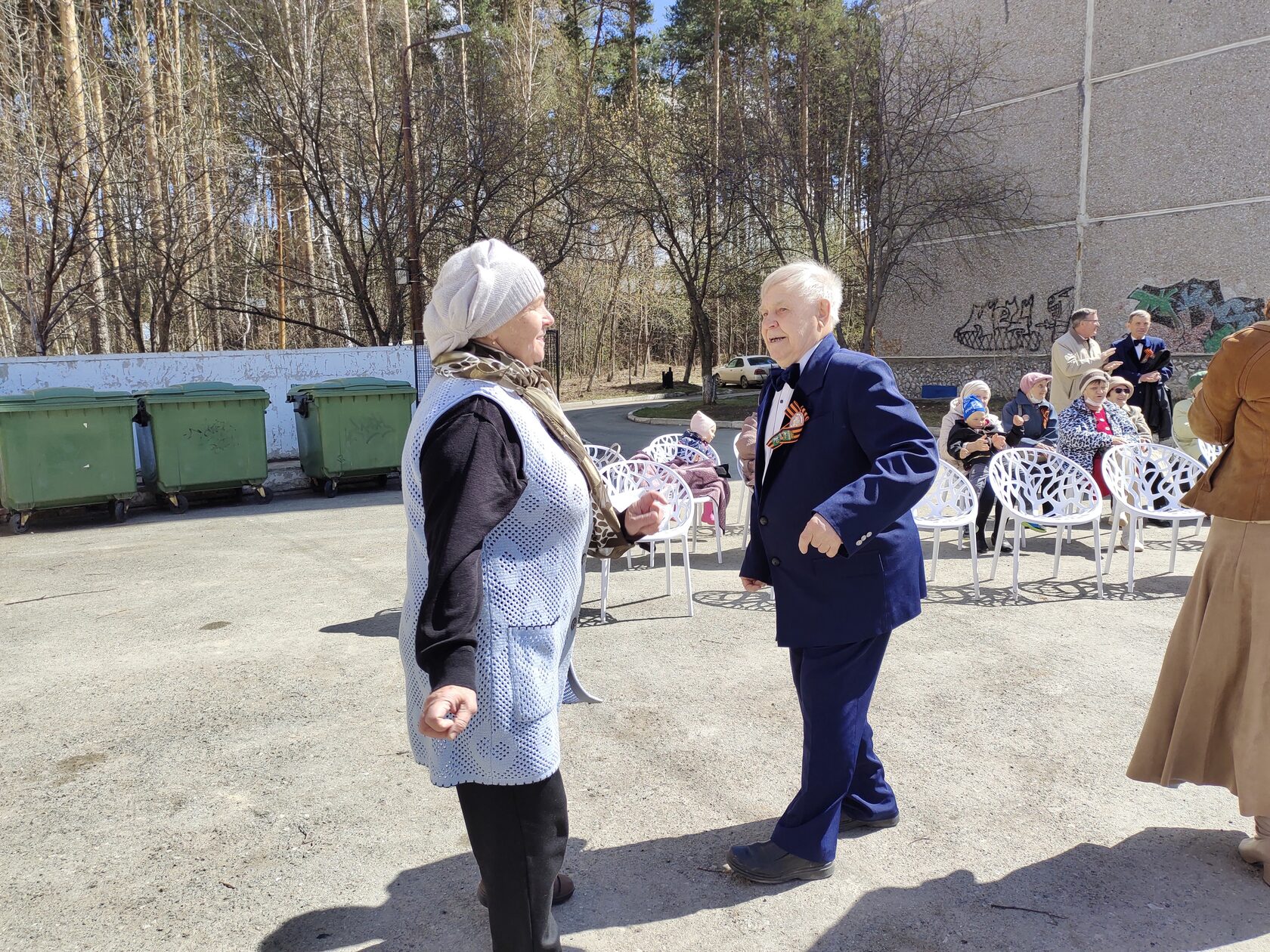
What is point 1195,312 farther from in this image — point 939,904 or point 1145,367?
point 939,904

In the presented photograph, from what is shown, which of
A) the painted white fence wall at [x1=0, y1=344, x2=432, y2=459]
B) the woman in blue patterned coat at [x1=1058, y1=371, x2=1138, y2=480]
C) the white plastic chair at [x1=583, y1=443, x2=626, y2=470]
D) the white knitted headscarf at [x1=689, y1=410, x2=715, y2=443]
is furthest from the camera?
the painted white fence wall at [x1=0, y1=344, x2=432, y2=459]

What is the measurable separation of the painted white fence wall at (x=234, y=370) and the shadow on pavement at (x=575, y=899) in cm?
937

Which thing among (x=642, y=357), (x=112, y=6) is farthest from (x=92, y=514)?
(x=642, y=357)

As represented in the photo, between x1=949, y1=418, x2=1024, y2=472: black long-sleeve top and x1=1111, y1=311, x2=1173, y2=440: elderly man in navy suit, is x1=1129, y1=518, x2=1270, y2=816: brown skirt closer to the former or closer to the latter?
x1=949, y1=418, x2=1024, y2=472: black long-sleeve top

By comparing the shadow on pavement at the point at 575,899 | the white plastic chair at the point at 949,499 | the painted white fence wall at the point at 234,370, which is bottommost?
the shadow on pavement at the point at 575,899

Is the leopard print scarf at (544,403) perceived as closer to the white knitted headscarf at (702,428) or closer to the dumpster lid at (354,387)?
the white knitted headscarf at (702,428)

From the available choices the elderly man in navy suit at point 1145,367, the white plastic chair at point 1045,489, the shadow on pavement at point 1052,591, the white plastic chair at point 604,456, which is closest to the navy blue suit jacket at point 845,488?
the shadow on pavement at point 1052,591

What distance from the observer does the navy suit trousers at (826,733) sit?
8.54ft

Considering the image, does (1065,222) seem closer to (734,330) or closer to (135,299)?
(135,299)

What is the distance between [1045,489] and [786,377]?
4295mm

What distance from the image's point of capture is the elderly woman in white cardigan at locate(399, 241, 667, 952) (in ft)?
5.83

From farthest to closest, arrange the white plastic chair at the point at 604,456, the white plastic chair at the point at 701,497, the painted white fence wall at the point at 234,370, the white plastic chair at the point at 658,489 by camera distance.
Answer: the painted white fence wall at the point at 234,370 → the white plastic chair at the point at 701,497 → the white plastic chair at the point at 604,456 → the white plastic chair at the point at 658,489

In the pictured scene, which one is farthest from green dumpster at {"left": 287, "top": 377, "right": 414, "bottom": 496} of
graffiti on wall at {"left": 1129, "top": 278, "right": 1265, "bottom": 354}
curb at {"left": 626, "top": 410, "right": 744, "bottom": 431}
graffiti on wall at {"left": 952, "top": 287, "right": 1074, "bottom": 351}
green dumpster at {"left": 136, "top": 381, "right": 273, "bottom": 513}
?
graffiti on wall at {"left": 952, "top": 287, "right": 1074, "bottom": 351}

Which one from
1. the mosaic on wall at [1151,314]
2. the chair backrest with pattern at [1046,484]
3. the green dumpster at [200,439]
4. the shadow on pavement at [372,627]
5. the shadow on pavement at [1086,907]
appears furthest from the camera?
the mosaic on wall at [1151,314]
